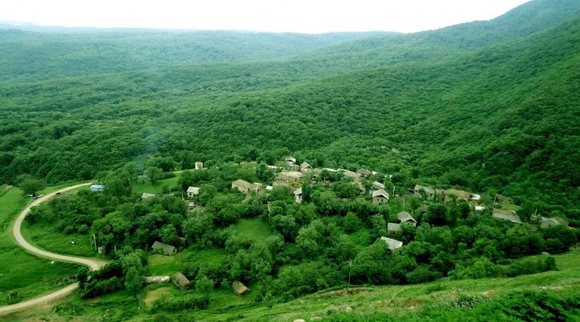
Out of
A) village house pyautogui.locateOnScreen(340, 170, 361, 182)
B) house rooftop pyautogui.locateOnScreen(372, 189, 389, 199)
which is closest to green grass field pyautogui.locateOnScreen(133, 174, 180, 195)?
village house pyautogui.locateOnScreen(340, 170, 361, 182)

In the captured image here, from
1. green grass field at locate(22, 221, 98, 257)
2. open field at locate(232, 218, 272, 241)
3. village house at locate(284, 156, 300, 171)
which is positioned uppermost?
village house at locate(284, 156, 300, 171)

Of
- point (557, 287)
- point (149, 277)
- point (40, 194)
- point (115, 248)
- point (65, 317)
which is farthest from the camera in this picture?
point (40, 194)

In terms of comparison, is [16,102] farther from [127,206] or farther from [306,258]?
[306,258]

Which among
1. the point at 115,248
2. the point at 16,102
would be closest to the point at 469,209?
the point at 115,248

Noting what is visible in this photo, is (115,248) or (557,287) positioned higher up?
(557,287)

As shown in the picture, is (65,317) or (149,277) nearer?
(65,317)

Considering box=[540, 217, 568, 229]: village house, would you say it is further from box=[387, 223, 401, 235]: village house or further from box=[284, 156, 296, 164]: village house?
box=[284, 156, 296, 164]: village house

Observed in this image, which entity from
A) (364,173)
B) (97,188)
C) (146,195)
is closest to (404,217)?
(364,173)
